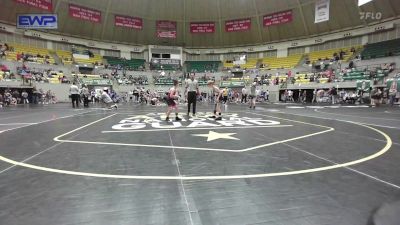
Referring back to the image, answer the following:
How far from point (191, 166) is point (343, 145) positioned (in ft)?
10.8

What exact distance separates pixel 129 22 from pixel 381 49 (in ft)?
109

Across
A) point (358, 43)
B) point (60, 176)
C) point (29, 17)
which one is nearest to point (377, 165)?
point (60, 176)

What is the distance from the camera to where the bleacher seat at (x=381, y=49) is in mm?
31973

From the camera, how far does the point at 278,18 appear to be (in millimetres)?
43125

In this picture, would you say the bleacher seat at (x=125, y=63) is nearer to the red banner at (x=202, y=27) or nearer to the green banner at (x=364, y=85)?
the red banner at (x=202, y=27)

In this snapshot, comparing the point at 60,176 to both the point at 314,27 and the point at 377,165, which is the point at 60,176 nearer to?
the point at 377,165

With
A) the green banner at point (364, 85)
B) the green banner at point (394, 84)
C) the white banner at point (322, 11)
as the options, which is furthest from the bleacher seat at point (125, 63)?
the green banner at point (394, 84)

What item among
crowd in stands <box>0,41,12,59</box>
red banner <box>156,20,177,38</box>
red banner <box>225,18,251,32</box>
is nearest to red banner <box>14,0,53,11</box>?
crowd in stands <box>0,41,12,59</box>

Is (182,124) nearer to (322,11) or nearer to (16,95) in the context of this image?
(16,95)

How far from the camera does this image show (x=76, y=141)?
643 cm

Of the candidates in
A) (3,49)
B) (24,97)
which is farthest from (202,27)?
(24,97)

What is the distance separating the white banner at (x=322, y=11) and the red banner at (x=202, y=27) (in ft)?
55.8

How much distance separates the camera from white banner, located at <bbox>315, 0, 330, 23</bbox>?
110 feet

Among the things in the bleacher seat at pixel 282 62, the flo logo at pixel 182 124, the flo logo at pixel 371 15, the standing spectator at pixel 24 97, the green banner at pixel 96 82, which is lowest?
the flo logo at pixel 182 124
